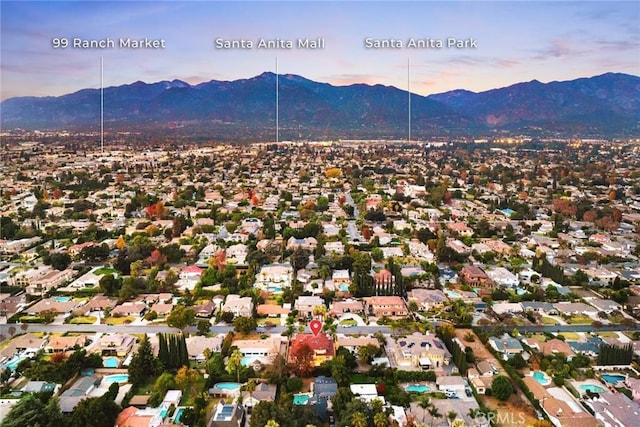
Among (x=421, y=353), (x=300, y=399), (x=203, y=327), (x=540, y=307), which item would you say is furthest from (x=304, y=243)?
(x=300, y=399)

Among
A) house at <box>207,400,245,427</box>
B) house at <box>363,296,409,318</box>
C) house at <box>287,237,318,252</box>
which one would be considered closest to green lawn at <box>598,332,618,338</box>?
house at <box>363,296,409,318</box>

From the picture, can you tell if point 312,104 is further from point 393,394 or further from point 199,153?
point 393,394

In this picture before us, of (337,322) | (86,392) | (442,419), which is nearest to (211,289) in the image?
(337,322)

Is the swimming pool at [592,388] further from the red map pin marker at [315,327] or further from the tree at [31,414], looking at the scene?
the tree at [31,414]

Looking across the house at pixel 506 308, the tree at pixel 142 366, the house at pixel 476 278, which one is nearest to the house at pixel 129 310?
the tree at pixel 142 366

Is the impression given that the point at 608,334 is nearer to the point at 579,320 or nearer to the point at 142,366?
the point at 579,320

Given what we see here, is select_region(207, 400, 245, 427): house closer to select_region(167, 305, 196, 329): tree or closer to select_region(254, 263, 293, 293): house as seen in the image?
select_region(167, 305, 196, 329): tree

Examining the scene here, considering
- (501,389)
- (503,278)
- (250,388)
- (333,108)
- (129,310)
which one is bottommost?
(501,389)

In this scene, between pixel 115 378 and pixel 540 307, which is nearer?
pixel 115 378
